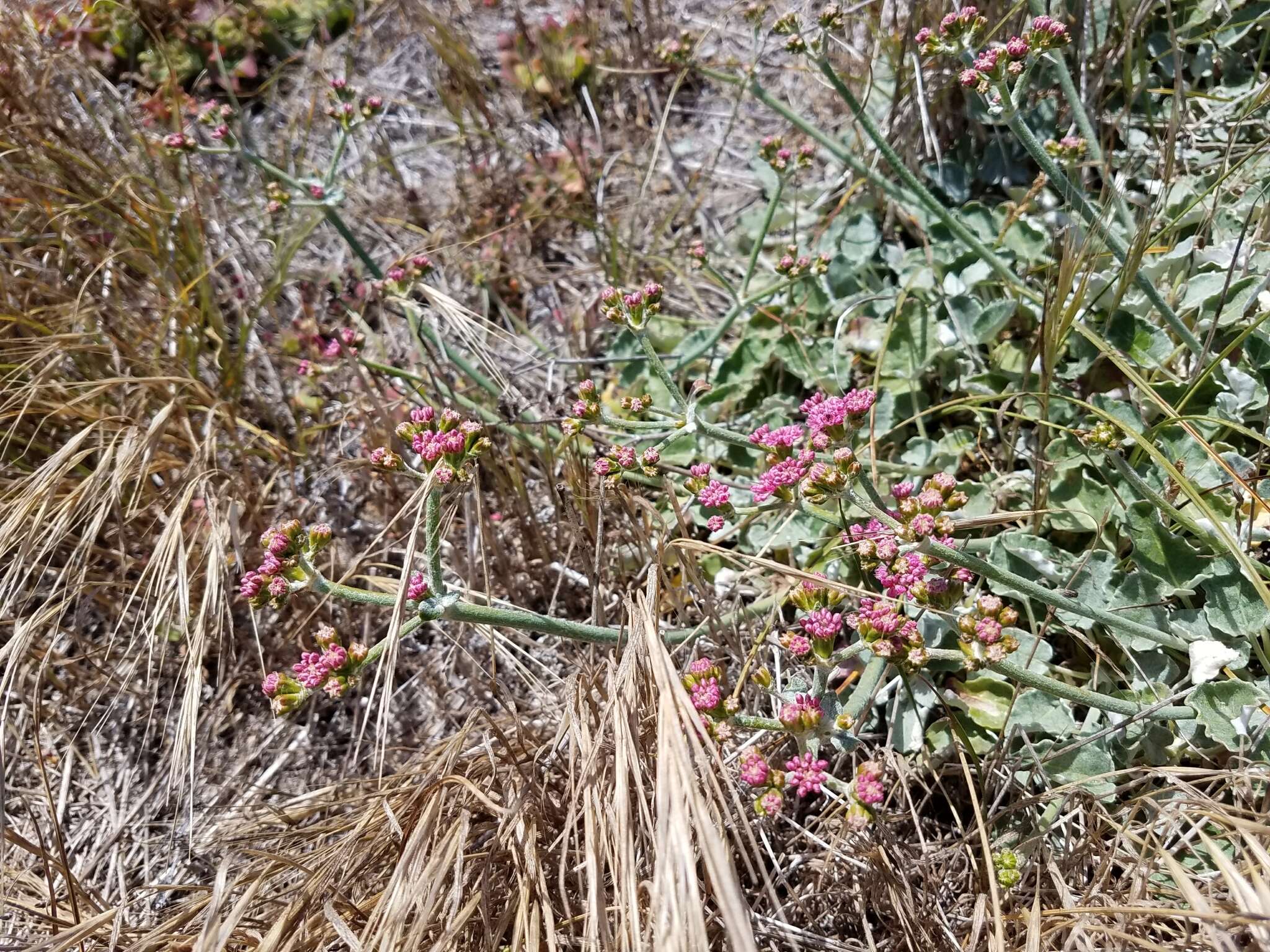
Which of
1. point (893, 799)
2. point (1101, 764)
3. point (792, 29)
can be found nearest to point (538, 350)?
point (792, 29)

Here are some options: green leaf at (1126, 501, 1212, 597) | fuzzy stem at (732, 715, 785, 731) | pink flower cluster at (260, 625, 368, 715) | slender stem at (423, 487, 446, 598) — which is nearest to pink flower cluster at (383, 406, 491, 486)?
slender stem at (423, 487, 446, 598)

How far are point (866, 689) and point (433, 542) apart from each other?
83cm

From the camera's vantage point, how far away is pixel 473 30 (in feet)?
13.2

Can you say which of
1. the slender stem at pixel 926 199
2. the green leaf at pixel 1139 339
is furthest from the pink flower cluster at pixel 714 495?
the green leaf at pixel 1139 339

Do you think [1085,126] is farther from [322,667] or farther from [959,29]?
[322,667]

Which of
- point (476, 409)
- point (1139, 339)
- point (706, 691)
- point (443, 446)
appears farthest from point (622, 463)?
point (1139, 339)

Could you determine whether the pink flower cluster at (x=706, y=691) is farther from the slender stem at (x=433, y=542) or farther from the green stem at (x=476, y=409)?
the green stem at (x=476, y=409)

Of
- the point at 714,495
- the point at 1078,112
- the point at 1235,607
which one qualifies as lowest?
the point at 1235,607

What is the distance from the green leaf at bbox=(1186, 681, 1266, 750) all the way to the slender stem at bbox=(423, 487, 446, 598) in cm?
136

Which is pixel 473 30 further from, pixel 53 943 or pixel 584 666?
pixel 53 943

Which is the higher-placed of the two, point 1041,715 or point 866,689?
point 866,689

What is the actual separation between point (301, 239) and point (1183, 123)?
2500 mm

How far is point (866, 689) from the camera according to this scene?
1647 millimetres

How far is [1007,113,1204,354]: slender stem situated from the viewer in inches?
66.8
